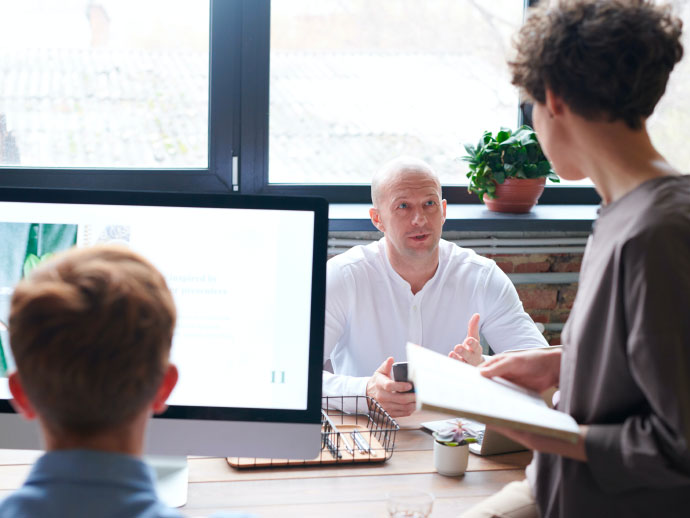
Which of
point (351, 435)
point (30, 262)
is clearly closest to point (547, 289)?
point (351, 435)

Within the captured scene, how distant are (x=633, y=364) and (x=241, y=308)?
1.92ft

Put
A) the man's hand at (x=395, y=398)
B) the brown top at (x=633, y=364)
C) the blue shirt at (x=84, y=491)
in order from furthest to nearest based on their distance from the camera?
the man's hand at (x=395, y=398) < the brown top at (x=633, y=364) < the blue shirt at (x=84, y=491)

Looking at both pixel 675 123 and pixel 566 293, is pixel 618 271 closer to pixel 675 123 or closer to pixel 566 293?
pixel 566 293

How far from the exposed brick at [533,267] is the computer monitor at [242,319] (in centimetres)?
191

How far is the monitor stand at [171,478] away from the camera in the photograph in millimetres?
1235

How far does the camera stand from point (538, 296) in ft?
9.84

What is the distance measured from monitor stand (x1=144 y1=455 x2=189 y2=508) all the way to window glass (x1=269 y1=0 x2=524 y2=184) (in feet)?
5.66

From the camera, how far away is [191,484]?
51.6 inches

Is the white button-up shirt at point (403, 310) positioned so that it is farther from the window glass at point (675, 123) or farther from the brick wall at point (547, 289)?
the window glass at point (675, 123)

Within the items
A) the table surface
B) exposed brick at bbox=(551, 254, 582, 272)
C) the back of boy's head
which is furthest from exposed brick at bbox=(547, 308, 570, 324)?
the back of boy's head

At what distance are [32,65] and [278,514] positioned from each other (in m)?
2.13

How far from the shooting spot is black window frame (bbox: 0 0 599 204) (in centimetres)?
276

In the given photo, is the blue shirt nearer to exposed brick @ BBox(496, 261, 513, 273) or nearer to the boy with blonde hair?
the boy with blonde hair

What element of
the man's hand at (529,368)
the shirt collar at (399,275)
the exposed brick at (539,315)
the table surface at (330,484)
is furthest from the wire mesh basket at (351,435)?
the exposed brick at (539,315)
